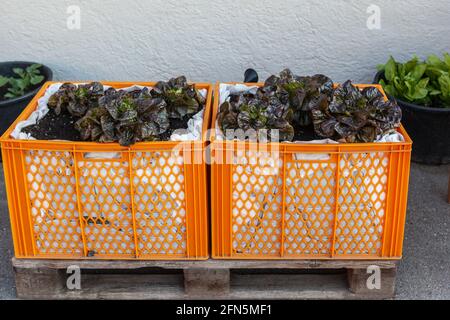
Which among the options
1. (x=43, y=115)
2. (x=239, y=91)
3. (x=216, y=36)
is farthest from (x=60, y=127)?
(x=216, y=36)

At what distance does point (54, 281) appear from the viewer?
3709 mm

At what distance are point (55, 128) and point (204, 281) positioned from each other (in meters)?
1.01

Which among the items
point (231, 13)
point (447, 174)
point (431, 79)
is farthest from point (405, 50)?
point (231, 13)

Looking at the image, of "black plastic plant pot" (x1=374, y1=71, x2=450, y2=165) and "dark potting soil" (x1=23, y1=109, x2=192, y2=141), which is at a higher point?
"dark potting soil" (x1=23, y1=109, x2=192, y2=141)

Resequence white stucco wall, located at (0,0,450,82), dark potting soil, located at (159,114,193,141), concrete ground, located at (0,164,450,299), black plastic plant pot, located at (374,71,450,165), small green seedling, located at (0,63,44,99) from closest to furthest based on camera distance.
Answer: dark potting soil, located at (159,114,193,141), concrete ground, located at (0,164,450,299), black plastic plant pot, located at (374,71,450,165), white stucco wall, located at (0,0,450,82), small green seedling, located at (0,63,44,99)

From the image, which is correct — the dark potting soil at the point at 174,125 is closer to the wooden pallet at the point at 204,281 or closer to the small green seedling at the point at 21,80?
the wooden pallet at the point at 204,281

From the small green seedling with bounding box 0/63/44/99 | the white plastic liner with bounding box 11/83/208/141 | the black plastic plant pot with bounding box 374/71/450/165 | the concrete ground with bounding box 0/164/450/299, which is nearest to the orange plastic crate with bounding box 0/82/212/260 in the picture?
the white plastic liner with bounding box 11/83/208/141

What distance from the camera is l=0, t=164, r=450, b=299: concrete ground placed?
3.84 meters

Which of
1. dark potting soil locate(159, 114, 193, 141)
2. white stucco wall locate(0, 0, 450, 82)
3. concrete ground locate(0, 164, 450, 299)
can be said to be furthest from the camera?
white stucco wall locate(0, 0, 450, 82)

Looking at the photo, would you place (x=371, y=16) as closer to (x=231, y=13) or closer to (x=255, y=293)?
(x=231, y=13)

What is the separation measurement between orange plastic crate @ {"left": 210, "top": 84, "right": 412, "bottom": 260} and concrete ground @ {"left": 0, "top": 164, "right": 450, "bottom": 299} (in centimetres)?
38

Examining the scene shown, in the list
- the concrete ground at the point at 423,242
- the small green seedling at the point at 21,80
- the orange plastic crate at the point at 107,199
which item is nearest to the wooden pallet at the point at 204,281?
the orange plastic crate at the point at 107,199

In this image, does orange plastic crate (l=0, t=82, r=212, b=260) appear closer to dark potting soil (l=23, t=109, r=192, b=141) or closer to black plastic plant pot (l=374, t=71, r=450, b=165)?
dark potting soil (l=23, t=109, r=192, b=141)

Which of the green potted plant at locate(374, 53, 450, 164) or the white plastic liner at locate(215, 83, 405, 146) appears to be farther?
the green potted plant at locate(374, 53, 450, 164)
